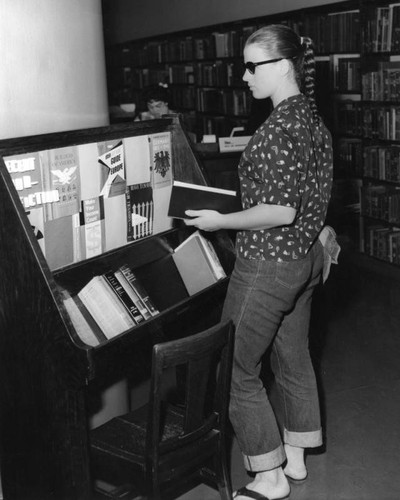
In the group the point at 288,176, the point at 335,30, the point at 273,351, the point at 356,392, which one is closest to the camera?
the point at 288,176

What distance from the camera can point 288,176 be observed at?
2266 millimetres

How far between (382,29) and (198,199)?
3676mm

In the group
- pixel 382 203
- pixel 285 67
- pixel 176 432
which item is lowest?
pixel 176 432

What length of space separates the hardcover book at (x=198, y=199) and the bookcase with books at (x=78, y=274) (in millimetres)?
255

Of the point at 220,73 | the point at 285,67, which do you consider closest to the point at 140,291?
the point at 285,67

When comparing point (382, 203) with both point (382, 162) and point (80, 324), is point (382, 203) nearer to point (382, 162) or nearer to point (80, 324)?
point (382, 162)

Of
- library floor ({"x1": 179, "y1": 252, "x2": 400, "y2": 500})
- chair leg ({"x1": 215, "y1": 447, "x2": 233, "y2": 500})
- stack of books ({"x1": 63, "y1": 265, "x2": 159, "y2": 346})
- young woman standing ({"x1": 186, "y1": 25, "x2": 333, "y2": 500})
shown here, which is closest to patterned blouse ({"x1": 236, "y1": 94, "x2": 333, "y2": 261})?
young woman standing ({"x1": 186, "y1": 25, "x2": 333, "y2": 500})

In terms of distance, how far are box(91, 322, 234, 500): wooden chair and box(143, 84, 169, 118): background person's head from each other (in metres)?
4.71

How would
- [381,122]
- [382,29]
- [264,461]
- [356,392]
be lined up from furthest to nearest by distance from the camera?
1. [381,122]
2. [382,29]
3. [356,392]
4. [264,461]

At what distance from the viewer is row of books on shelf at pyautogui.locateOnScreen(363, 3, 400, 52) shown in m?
5.34

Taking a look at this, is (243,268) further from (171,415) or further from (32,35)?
(32,35)

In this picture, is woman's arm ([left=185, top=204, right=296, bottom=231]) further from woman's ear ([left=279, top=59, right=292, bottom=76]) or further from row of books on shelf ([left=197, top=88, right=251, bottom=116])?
row of books on shelf ([left=197, top=88, right=251, bottom=116])

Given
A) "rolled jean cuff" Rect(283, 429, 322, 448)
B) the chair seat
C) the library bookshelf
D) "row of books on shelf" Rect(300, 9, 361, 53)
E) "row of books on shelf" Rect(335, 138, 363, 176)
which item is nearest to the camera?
the chair seat

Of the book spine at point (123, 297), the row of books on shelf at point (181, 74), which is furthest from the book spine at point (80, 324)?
the row of books on shelf at point (181, 74)
